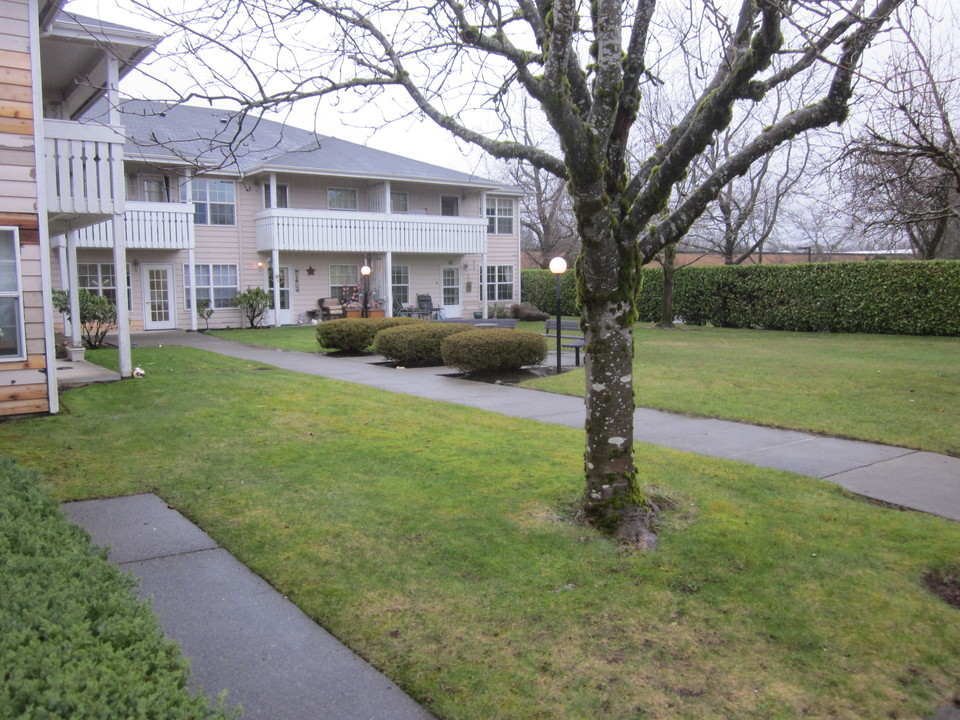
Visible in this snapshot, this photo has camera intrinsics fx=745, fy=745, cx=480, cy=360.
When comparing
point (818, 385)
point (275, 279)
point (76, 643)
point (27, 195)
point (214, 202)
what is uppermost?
point (214, 202)

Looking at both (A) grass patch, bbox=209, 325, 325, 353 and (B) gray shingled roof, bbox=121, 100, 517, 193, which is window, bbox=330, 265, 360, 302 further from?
(B) gray shingled roof, bbox=121, 100, 517, 193

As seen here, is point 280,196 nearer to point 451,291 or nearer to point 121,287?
point 451,291

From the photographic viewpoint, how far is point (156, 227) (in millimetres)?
23375

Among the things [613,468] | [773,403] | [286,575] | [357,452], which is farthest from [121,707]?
[773,403]

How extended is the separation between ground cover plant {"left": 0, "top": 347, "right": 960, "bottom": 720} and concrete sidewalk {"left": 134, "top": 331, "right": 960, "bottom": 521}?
456 mm

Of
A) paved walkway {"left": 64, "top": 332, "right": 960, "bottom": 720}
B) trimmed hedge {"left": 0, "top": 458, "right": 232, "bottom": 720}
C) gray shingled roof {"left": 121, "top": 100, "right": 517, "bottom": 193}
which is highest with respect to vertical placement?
gray shingled roof {"left": 121, "top": 100, "right": 517, "bottom": 193}

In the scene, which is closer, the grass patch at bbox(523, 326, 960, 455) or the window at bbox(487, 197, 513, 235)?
the grass patch at bbox(523, 326, 960, 455)

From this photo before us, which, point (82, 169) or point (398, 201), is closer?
point (82, 169)

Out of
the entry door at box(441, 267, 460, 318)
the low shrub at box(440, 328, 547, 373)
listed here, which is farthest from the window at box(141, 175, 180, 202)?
the low shrub at box(440, 328, 547, 373)

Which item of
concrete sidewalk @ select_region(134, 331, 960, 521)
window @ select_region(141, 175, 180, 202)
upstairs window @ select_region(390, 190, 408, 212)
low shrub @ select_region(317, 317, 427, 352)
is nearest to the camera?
concrete sidewalk @ select_region(134, 331, 960, 521)

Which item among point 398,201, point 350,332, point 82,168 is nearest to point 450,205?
point 398,201

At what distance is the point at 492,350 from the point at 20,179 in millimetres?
7700

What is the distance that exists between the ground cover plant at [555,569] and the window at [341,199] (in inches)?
858

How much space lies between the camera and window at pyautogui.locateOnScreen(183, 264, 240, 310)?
84.7ft
